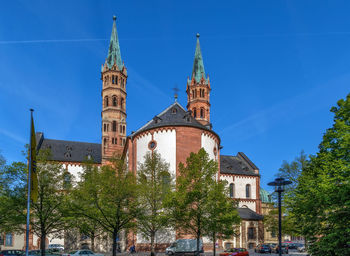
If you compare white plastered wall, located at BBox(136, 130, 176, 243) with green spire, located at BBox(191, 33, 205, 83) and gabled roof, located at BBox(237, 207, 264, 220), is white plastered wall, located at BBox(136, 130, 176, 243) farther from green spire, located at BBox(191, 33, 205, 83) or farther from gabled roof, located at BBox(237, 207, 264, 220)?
green spire, located at BBox(191, 33, 205, 83)

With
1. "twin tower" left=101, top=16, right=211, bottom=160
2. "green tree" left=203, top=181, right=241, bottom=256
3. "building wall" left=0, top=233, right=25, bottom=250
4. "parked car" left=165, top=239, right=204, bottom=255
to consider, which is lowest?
"building wall" left=0, top=233, right=25, bottom=250

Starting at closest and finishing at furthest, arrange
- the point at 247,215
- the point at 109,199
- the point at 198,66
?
the point at 109,199 < the point at 247,215 < the point at 198,66

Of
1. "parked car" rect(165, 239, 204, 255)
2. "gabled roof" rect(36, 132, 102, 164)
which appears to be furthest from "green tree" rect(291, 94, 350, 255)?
"gabled roof" rect(36, 132, 102, 164)

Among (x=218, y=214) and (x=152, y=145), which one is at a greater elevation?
(x=152, y=145)

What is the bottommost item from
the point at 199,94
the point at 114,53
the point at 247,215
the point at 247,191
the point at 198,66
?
the point at 247,215

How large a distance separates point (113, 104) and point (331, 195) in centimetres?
5408

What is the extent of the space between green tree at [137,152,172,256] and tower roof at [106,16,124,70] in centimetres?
3740

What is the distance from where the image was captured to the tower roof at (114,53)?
71875 millimetres

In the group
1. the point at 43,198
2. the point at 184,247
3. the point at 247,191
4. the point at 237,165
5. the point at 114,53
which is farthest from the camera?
the point at 114,53

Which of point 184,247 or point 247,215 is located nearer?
point 184,247

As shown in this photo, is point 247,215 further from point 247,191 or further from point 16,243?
point 16,243

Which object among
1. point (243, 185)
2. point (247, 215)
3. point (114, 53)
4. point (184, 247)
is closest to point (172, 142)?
point (184, 247)

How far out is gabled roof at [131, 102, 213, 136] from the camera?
46156 millimetres

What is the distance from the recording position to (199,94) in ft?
258
